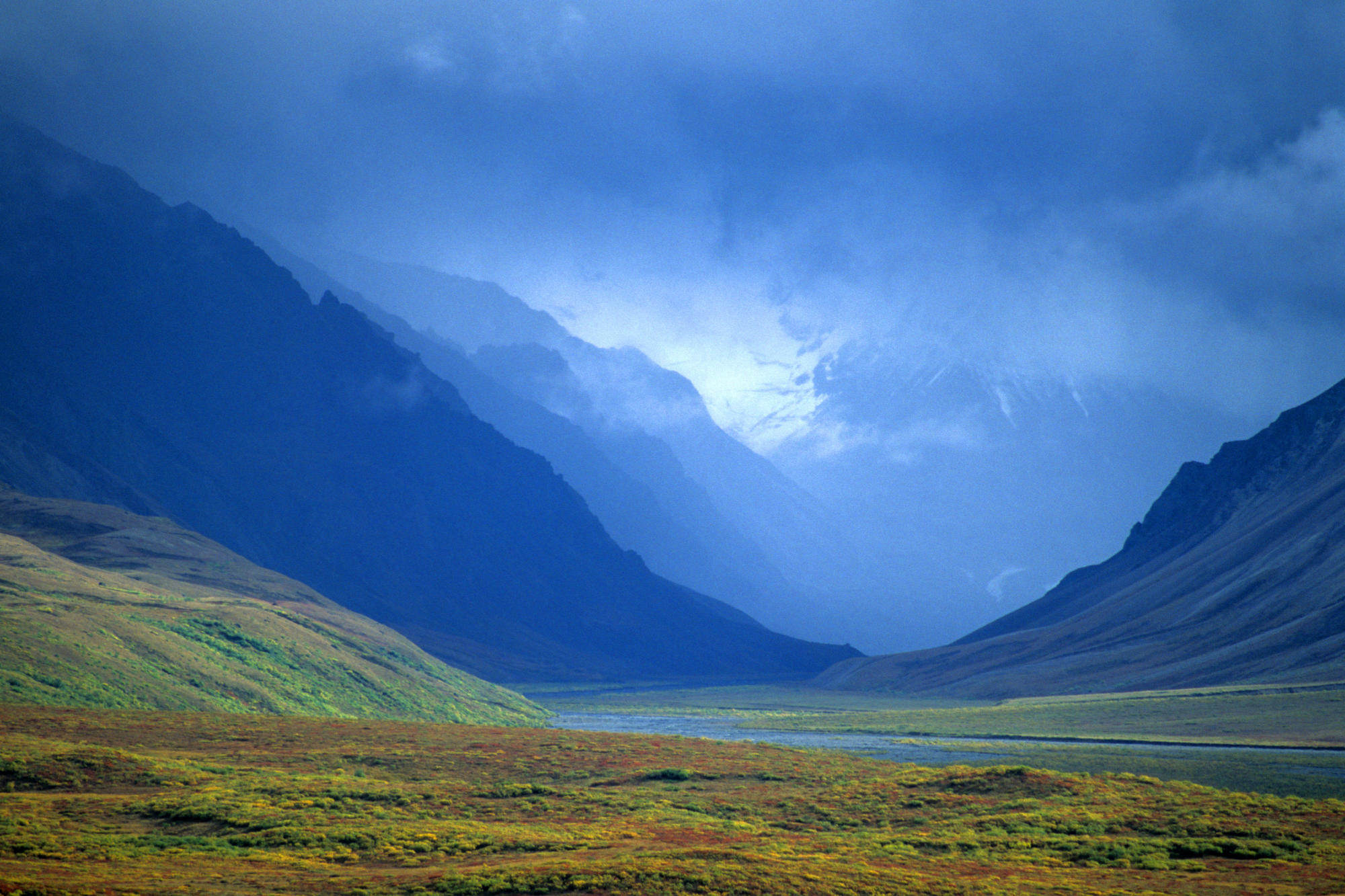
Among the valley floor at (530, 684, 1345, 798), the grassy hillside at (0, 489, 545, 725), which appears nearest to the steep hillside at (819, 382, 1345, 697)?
the valley floor at (530, 684, 1345, 798)

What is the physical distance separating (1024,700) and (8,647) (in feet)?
440

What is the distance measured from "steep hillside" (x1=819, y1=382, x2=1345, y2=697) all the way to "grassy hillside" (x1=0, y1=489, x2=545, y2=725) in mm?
94868

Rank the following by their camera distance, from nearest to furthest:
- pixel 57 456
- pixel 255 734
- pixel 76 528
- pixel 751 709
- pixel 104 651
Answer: pixel 255 734 < pixel 104 651 < pixel 76 528 < pixel 751 709 < pixel 57 456

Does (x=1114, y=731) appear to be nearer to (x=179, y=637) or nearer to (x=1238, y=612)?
(x=1238, y=612)

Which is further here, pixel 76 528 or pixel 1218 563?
pixel 1218 563

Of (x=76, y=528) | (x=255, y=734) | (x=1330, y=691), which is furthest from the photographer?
(x=76, y=528)

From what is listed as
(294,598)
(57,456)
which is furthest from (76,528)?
(57,456)

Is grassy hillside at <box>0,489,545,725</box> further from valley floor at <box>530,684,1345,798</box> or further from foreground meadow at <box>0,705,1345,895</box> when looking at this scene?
valley floor at <box>530,684,1345,798</box>

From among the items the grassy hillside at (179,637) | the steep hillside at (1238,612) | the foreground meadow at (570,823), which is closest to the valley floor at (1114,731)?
the steep hillside at (1238,612)

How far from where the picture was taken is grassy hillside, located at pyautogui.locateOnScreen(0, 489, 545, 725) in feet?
230

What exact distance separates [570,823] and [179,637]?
56060mm

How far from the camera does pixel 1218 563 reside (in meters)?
168

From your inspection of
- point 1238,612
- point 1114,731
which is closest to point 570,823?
point 1114,731

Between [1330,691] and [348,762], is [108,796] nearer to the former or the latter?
[348,762]
